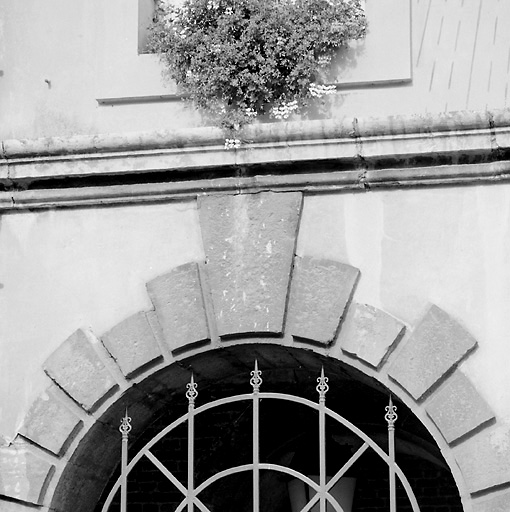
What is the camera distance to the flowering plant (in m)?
6.14

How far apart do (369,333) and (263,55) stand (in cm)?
131

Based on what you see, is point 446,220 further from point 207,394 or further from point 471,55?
point 207,394

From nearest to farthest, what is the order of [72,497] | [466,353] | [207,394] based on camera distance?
[466,353] → [72,497] → [207,394]

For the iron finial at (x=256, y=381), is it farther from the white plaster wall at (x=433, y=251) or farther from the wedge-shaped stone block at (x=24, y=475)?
the wedge-shaped stone block at (x=24, y=475)

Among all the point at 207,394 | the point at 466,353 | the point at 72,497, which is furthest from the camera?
the point at 207,394

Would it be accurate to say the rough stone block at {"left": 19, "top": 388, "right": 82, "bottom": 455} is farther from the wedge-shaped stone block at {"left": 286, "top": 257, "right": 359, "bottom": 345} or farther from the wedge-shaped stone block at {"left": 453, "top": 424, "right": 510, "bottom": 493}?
the wedge-shaped stone block at {"left": 453, "top": 424, "right": 510, "bottom": 493}

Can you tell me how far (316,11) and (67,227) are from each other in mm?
1466

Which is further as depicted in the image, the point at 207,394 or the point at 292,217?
the point at 207,394

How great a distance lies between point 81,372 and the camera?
6.16 m

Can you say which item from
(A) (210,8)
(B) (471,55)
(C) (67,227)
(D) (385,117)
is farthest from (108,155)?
(B) (471,55)

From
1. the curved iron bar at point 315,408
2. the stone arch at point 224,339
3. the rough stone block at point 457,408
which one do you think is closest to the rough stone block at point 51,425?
the stone arch at point 224,339

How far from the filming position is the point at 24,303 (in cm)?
633

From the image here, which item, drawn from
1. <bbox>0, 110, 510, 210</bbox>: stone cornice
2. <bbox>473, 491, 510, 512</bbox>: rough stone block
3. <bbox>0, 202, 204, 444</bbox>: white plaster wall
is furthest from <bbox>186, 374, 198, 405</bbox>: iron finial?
<bbox>473, 491, 510, 512</bbox>: rough stone block

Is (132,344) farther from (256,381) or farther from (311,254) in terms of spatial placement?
(311,254)
